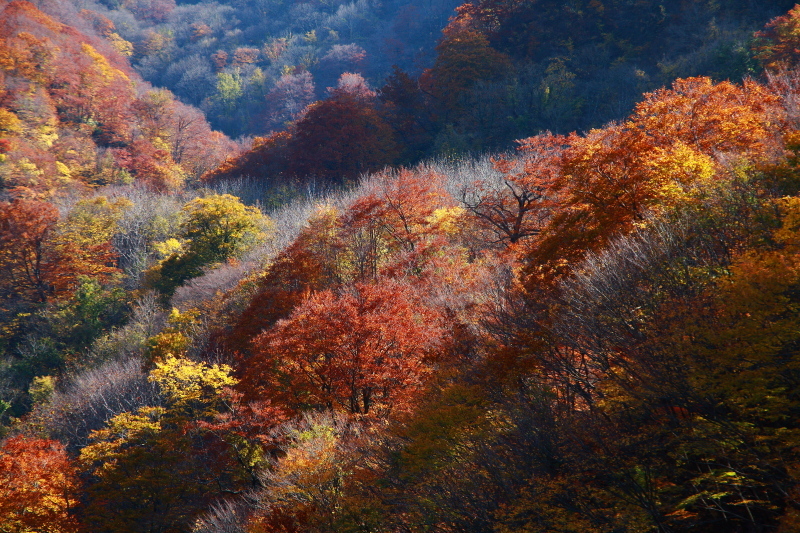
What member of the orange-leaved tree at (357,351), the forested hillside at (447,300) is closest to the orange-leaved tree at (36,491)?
the forested hillside at (447,300)

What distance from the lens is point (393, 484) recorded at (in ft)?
48.3

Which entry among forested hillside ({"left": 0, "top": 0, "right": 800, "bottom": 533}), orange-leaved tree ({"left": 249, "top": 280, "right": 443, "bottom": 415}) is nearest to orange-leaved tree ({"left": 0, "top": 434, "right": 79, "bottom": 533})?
forested hillside ({"left": 0, "top": 0, "right": 800, "bottom": 533})

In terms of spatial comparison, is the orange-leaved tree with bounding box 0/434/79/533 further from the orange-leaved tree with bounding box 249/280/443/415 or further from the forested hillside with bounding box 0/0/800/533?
the orange-leaved tree with bounding box 249/280/443/415

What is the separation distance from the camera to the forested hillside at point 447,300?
434 inches

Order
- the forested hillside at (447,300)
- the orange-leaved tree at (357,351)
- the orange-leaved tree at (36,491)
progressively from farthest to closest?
the orange-leaved tree at (36,491), the orange-leaved tree at (357,351), the forested hillside at (447,300)

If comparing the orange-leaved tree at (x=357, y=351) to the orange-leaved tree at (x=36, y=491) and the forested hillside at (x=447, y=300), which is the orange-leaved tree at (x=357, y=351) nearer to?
the forested hillside at (x=447, y=300)

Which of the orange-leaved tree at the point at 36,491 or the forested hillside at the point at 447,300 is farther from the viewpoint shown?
the orange-leaved tree at the point at 36,491

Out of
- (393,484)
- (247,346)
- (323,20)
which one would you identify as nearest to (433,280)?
(247,346)

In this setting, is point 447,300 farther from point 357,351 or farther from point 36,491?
point 36,491

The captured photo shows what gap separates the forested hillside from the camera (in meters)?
11.0

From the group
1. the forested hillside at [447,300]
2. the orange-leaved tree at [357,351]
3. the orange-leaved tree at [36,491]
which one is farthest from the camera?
the orange-leaved tree at [36,491]

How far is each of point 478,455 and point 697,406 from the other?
5.14m

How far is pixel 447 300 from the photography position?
2220 cm

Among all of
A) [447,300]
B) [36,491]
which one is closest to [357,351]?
[447,300]
